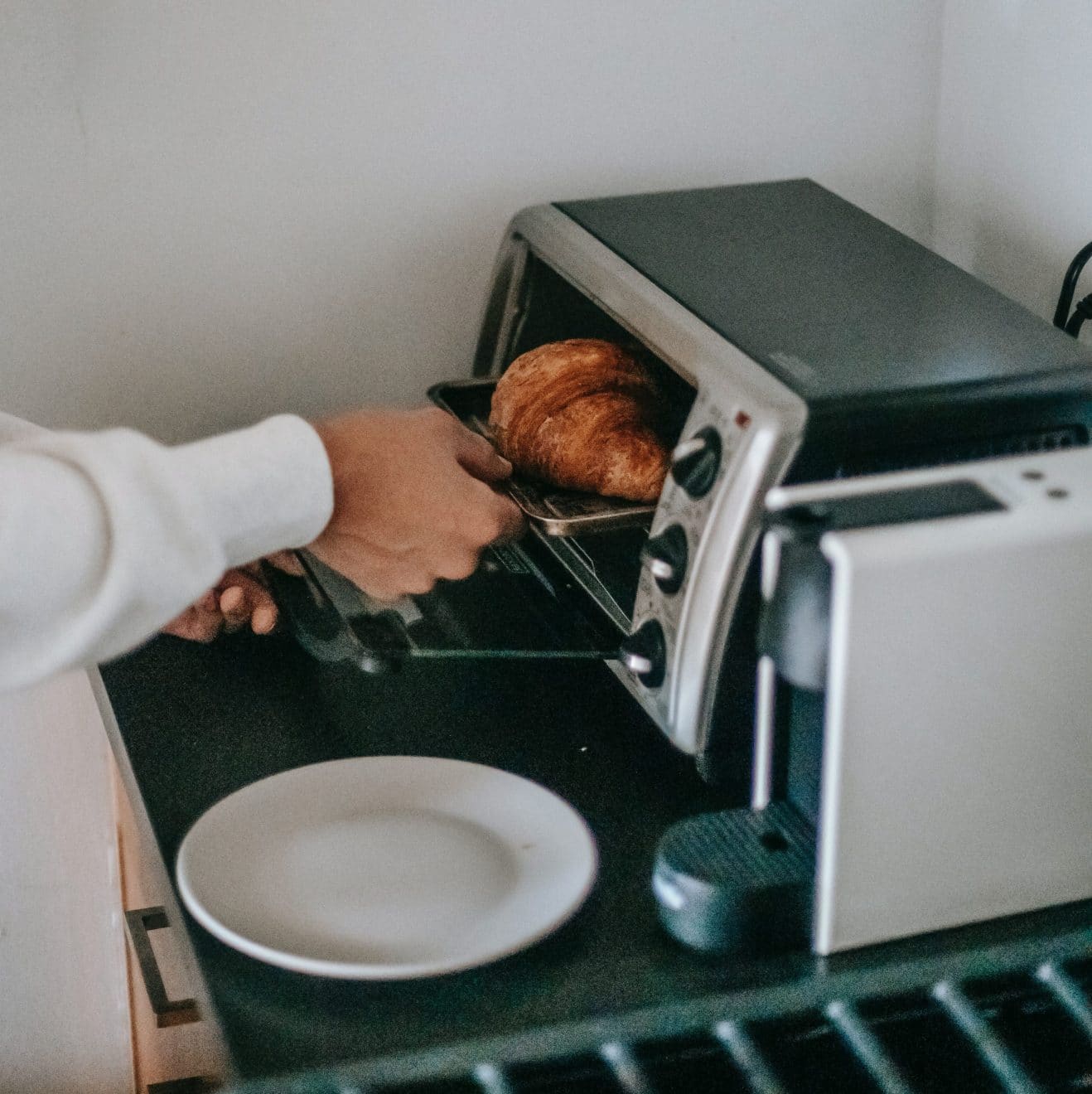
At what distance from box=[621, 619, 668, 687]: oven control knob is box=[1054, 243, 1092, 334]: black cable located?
1.71 feet

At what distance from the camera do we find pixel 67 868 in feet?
4.82

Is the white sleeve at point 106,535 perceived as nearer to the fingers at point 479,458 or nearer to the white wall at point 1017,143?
the fingers at point 479,458

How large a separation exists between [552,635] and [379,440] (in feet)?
0.66

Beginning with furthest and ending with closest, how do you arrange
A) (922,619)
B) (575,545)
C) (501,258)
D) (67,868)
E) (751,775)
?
(67,868) < (501,258) < (575,545) < (751,775) < (922,619)

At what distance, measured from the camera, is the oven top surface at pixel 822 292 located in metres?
0.95

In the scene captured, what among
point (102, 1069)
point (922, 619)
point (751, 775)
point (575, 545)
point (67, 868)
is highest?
point (922, 619)

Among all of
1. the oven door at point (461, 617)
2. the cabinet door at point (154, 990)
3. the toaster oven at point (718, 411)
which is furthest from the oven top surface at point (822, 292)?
the cabinet door at point (154, 990)

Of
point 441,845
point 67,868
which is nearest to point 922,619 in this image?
point 441,845

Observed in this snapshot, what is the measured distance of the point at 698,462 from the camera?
94 centimetres

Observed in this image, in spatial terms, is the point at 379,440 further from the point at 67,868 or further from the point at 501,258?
the point at 67,868

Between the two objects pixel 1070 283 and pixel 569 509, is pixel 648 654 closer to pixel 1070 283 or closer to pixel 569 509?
pixel 569 509

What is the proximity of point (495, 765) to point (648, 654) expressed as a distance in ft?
0.53

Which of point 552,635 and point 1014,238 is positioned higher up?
point 1014,238

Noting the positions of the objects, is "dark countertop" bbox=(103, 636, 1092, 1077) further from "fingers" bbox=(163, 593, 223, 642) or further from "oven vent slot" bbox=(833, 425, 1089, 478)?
"oven vent slot" bbox=(833, 425, 1089, 478)
